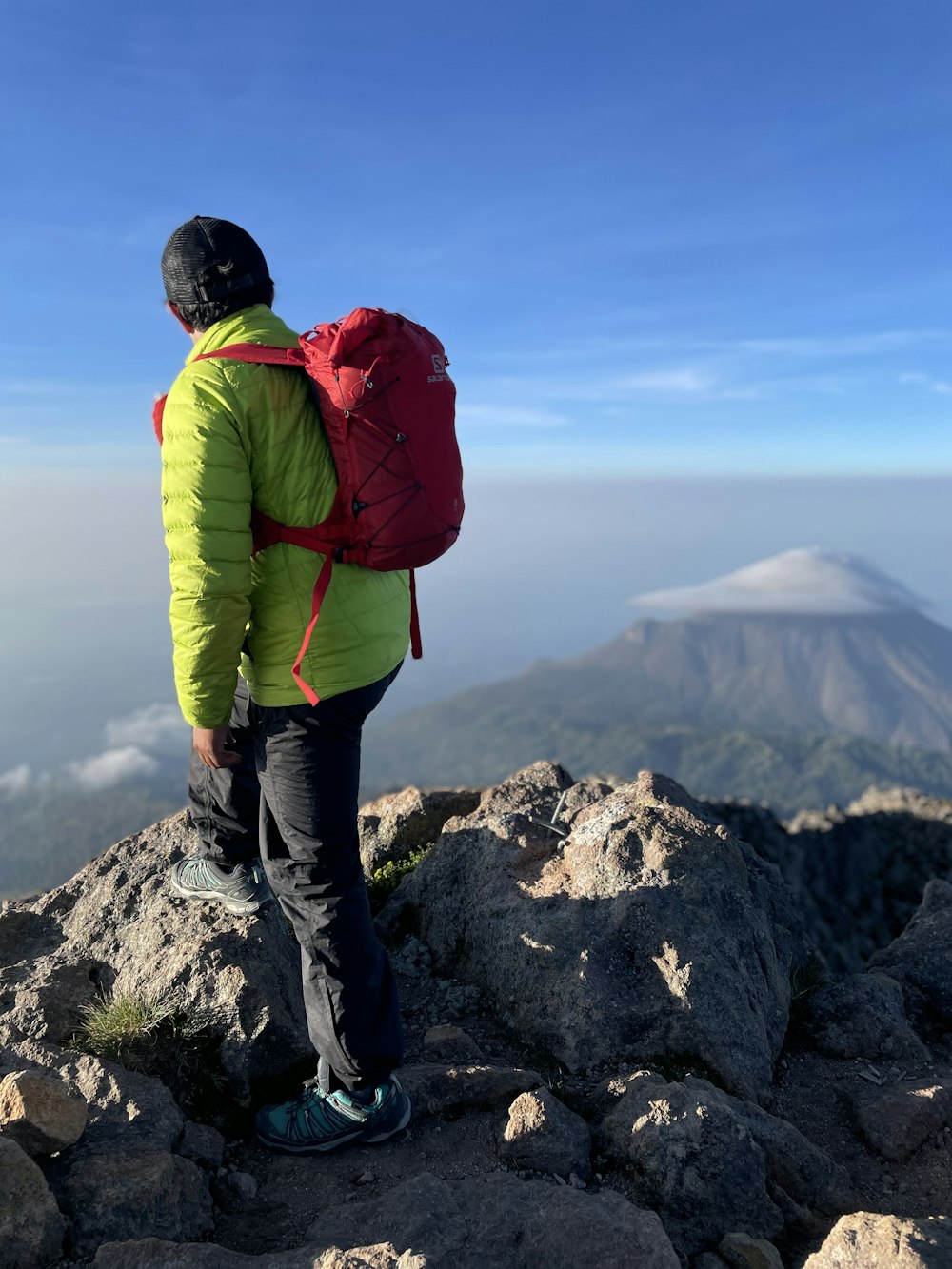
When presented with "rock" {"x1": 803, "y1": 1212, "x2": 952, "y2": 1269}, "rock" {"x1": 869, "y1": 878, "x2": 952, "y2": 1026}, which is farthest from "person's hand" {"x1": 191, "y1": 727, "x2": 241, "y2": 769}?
"rock" {"x1": 869, "y1": 878, "x2": 952, "y2": 1026}

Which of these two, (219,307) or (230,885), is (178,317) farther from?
(230,885)

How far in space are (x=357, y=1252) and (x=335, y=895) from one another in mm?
1932

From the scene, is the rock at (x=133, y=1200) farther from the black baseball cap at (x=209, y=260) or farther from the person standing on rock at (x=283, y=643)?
the black baseball cap at (x=209, y=260)

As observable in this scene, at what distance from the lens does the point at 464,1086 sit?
607 centimetres

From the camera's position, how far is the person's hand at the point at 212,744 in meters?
5.48

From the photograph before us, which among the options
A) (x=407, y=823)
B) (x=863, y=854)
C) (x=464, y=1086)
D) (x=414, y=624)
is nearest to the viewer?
(x=464, y=1086)

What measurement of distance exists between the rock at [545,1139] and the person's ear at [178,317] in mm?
5511

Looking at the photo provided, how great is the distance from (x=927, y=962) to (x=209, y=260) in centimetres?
921

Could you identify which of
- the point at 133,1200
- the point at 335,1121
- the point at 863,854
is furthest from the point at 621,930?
the point at 863,854

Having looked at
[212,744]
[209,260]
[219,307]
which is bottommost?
[212,744]

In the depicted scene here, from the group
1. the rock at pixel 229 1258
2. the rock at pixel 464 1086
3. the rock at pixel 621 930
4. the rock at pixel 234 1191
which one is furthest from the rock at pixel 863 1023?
the rock at pixel 234 1191

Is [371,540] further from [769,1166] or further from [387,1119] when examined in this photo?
[769,1166]

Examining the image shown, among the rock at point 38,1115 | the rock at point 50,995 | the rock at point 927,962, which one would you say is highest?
the rock at point 38,1115

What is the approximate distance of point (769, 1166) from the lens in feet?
18.5
